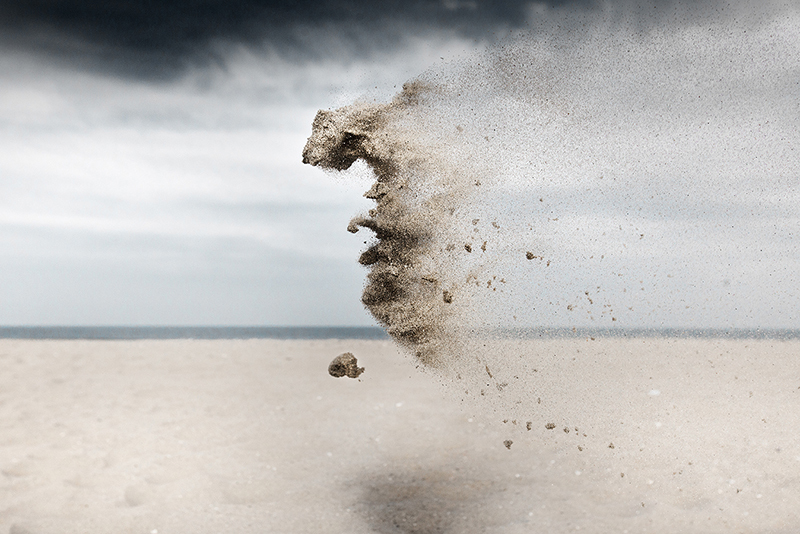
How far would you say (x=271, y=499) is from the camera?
6590mm

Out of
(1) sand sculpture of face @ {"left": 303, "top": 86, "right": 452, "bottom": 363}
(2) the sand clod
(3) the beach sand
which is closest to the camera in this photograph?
(1) sand sculpture of face @ {"left": 303, "top": 86, "right": 452, "bottom": 363}

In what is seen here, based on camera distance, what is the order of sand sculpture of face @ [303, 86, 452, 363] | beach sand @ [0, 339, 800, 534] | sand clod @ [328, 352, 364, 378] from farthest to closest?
beach sand @ [0, 339, 800, 534]
sand clod @ [328, 352, 364, 378]
sand sculpture of face @ [303, 86, 452, 363]

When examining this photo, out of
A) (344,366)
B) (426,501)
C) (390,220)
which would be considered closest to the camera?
(390,220)

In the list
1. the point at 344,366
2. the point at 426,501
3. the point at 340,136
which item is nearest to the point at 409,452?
the point at 426,501

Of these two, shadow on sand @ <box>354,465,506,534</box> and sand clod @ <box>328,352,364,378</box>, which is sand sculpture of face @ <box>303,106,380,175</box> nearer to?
sand clod @ <box>328,352,364,378</box>

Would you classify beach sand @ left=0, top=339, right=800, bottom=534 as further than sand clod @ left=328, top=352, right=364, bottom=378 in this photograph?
Yes

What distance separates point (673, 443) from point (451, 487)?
2.89 meters

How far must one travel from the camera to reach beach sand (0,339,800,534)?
604 centimetres

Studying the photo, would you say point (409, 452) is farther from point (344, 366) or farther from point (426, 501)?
point (344, 366)

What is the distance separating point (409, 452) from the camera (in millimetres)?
7574

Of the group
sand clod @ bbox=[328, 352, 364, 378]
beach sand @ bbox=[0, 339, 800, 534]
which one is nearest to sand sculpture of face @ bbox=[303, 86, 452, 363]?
sand clod @ bbox=[328, 352, 364, 378]

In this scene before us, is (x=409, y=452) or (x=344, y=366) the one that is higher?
(x=344, y=366)

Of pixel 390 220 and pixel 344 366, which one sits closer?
pixel 390 220

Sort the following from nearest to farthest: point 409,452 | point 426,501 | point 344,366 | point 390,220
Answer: point 390,220, point 344,366, point 426,501, point 409,452
